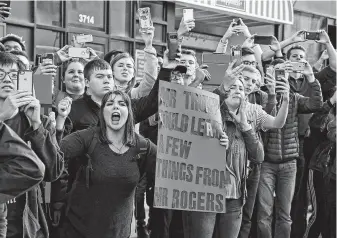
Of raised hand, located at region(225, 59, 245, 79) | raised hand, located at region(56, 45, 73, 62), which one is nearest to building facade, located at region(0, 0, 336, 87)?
raised hand, located at region(56, 45, 73, 62)

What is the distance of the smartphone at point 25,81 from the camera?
4.77 metres

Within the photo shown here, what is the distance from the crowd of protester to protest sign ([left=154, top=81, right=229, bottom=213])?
0.10 meters

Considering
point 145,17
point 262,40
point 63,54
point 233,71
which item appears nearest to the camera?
point 145,17

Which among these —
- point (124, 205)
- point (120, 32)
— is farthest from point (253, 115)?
point (120, 32)

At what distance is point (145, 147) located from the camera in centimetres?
538

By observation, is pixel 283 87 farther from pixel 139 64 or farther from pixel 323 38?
pixel 139 64

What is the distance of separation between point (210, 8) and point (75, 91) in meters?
6.07

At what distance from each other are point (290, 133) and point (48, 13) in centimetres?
417

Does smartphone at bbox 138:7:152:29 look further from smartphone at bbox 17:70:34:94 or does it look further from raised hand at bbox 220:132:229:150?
smartphone at bbox 17:70:34:94

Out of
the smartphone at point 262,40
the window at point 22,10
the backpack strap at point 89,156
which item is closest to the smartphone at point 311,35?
the smartphone at point 262,40

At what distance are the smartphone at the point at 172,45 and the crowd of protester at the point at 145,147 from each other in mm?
65

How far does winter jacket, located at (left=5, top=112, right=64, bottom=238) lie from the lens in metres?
4.72

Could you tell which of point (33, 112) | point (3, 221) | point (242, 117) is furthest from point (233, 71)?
point (3, 221)

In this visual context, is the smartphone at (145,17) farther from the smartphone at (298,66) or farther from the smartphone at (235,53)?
the smartphone at (298,66)
